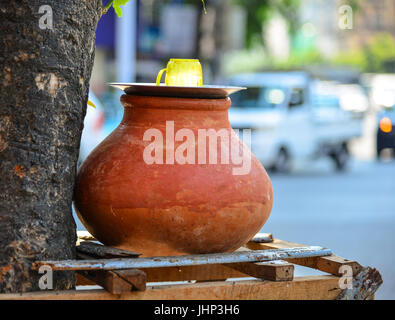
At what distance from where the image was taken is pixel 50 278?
2.40 meters

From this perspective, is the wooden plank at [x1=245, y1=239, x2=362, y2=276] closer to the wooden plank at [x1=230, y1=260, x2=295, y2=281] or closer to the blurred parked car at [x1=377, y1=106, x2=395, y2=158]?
the wooden plank at [x1=230, y1=260, x2=295, y2=281]

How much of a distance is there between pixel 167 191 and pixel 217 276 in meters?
0.48

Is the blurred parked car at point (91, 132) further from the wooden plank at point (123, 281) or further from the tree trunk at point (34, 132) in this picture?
the wooden plank at point (123, 281)

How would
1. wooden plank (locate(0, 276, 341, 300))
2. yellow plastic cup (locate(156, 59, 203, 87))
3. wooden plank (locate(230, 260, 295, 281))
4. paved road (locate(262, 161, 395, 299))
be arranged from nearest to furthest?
wooden plank (locate(0, 276, 341, 300)) < wooden plank (locate(230, 260, 295, 281)) < yellow plastic cup (locate(156, 59, 203, 87)) < paved road (locate(262, 161, 395, 299))

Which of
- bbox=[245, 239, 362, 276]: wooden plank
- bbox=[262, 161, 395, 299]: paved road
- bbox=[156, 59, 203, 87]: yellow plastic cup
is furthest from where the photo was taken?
bbox=[262, 161, 395, 299]: paved road

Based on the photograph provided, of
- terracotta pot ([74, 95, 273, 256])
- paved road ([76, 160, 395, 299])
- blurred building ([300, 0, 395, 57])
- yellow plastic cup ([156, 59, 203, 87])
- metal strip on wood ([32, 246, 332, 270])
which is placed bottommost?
paved road ([76, 160, 395, 299])

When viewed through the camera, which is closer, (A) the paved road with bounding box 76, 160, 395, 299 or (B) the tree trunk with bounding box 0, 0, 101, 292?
(B) the tree trunk with bounding box 0, 0, 101, 292

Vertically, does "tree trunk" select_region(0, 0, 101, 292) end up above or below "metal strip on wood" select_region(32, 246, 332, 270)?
above

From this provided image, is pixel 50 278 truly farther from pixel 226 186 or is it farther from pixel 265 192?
pixel 265 192

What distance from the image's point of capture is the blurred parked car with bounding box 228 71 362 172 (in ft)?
49.0

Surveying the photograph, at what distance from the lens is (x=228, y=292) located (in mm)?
2404

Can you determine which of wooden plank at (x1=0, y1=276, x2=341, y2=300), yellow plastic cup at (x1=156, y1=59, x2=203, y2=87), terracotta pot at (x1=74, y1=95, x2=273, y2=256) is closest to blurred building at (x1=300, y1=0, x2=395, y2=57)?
yellow plastic cup at (x1=156, y1=59, x2=203, y2=87)

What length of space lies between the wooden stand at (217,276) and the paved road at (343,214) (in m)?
3.61

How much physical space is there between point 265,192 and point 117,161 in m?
0.53
